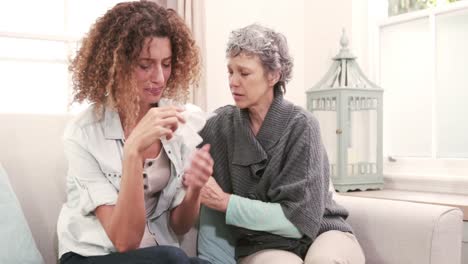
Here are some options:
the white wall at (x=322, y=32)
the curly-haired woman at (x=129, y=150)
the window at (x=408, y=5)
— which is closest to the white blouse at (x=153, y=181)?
the curly-haired woman at (x=129, y=150)

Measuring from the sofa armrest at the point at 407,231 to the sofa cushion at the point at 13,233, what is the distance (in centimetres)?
102

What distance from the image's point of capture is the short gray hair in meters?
1.71

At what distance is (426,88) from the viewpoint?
8.95 feet

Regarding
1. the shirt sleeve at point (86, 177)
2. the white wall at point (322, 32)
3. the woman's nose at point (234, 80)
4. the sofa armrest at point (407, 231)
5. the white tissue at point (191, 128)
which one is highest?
the white wall at point (322, 32)

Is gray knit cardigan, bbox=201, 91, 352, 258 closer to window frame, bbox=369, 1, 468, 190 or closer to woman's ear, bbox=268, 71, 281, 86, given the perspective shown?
woman's ear, bbox=268, 71, 281, 86

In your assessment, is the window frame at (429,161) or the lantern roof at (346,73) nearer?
the window frame at (429,161)

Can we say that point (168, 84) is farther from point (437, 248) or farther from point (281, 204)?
point (437, 248)

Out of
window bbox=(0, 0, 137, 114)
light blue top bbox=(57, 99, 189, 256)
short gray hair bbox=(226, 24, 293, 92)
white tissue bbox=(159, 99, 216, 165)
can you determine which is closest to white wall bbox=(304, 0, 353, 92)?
window bbox=(0, 0, 137, 114)

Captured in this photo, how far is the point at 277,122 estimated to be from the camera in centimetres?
172

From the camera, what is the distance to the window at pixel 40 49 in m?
2.60

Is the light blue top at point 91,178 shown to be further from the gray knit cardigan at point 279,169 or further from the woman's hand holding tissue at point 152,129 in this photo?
the gray knit cardigan at point 279,169

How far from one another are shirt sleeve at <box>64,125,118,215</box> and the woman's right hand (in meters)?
0.16

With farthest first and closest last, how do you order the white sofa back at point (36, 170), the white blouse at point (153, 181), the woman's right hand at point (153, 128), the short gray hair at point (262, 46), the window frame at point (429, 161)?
the window frame at point (429, 161), the short gray hair at point (262, 46), the white sofa back at point (36, 170), the white blouse at point (153, 181), the woman's right hand at point (153, 128)

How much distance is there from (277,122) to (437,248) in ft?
1.99
